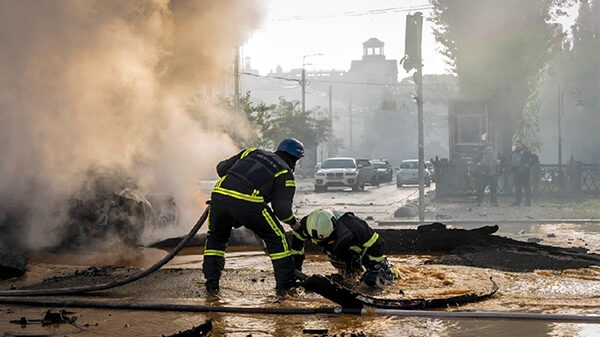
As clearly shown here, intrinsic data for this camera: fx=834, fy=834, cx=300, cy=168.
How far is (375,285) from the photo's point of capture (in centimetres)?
855

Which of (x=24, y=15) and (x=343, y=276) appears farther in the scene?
(x=24, y=15)

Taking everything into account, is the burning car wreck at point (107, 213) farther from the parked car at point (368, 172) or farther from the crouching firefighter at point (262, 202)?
the parked car at point (368, 172)

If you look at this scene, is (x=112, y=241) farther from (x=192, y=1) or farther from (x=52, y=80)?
(x=192, y=1)

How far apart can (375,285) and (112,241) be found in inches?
251

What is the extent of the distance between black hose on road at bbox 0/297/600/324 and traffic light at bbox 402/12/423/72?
12.6 m

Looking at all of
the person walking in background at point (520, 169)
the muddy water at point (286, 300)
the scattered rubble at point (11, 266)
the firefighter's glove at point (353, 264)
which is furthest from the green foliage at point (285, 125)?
the firefighter's glove at point (353, 264)

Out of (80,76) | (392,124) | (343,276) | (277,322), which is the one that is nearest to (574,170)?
(80,76)

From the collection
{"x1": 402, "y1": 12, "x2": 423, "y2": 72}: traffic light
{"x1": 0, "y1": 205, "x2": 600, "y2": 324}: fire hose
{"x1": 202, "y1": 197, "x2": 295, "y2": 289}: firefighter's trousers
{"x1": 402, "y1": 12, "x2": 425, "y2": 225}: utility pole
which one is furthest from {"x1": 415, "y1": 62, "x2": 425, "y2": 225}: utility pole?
{"x1": 0, "y1": 205, "x2": 600, "y2": 324}: fire hose

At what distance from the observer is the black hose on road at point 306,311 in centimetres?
663

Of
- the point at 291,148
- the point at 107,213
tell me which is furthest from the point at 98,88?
the point at 291,148

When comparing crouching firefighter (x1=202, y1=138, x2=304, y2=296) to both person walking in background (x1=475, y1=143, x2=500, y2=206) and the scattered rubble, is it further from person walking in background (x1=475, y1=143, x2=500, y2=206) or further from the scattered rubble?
person walking in background (x1=475, y1=143, x2=500, y2=206)

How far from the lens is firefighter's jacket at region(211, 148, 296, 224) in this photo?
329 inches

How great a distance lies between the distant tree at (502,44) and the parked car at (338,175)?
26.0ft

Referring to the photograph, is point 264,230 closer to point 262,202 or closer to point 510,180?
point 262,202
